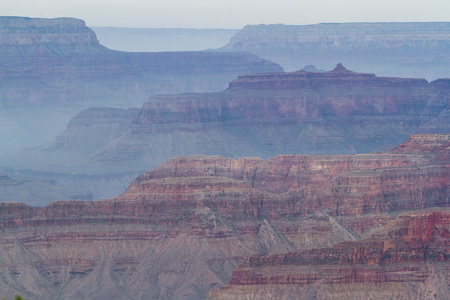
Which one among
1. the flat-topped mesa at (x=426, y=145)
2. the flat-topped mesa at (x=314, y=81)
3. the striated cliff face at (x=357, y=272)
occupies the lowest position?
the striated cliff face at (x=357, y=272)

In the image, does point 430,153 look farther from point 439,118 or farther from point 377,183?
point 439,118

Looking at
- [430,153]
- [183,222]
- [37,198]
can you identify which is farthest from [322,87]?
[183,222]

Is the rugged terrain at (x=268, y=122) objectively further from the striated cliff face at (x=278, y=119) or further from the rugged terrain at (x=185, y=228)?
the rugged terrain at (x=185, y=228)

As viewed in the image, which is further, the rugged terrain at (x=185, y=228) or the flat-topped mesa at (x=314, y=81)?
the flat-topped mesa at (x=314, y=81)

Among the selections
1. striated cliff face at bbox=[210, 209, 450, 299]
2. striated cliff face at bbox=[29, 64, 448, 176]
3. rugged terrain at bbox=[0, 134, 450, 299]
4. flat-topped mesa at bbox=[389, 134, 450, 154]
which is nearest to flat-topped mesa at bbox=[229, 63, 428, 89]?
striated cliff face at bbox=[29, 64, 448, 176]

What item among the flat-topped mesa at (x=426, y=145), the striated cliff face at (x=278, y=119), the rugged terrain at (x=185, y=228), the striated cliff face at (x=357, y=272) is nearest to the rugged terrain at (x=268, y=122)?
the striated cliff face at (x=278, y=119)

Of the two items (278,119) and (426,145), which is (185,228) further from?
(278,119)

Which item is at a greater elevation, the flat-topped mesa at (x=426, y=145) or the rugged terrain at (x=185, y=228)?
the flat-topped mesa at (x=426, y=145)

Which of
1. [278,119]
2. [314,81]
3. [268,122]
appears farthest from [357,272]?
[314,81]

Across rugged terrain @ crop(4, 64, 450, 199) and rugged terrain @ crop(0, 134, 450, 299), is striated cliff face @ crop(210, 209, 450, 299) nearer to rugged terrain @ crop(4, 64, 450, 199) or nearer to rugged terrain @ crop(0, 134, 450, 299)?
rugged terrain @ crop(0, 134, 450, 299)
